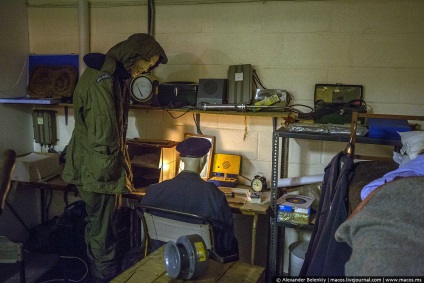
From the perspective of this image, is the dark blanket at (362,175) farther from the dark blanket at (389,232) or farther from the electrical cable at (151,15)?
the electrical cable at (151,15)

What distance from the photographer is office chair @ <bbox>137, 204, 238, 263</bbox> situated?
2.08m

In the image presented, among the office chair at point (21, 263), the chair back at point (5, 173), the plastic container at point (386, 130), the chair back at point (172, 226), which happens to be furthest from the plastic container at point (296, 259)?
the chair back at point (5, 173)

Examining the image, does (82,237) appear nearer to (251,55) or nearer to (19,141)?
(19,141)

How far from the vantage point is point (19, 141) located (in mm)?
3418

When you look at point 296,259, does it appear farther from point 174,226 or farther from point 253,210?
point 174,226

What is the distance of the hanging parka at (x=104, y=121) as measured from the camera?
2.48 metres

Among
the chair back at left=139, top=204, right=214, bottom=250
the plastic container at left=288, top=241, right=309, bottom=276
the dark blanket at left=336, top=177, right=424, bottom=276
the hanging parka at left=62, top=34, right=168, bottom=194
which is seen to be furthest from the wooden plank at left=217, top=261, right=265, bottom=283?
the hanging parka at left=62, top=34, right=168, bottom=194

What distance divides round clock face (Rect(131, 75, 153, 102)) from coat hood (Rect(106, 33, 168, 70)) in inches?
11.0

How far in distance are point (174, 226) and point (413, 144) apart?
1.26 m

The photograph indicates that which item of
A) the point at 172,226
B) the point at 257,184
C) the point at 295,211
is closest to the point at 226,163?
the point at 257,184

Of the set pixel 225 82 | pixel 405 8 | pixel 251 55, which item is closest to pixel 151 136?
pixel 225 82

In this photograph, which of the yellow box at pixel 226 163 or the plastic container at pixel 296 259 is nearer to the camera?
the plastic container at pixel 296 259

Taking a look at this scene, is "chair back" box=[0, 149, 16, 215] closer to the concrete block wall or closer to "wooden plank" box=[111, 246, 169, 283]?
"wooden plank" box=[111, 246, 169, 283]

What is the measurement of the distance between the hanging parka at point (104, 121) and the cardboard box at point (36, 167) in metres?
0.47
